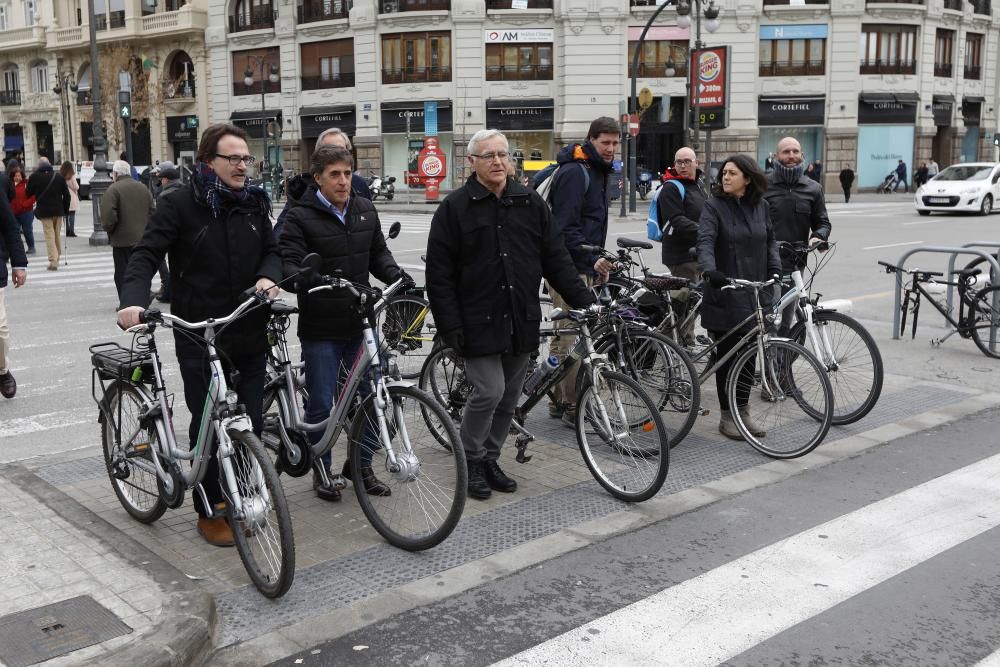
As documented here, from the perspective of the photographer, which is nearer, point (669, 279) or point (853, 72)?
point (669, 279)

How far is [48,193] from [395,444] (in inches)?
597

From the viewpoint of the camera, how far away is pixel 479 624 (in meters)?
3.89

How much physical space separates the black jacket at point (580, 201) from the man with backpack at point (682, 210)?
4.22 feet

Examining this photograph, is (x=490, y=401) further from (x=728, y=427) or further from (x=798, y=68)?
(x=798, y=68)

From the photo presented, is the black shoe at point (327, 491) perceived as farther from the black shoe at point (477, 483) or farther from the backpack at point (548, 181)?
the backpack at point (548, 181)

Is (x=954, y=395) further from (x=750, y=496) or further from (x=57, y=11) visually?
(x=57, y=11)

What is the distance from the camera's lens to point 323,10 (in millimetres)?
45594

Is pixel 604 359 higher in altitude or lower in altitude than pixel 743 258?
lower

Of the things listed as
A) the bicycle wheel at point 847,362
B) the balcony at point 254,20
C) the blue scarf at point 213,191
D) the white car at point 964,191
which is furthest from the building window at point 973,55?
the blue scarf at point 213,191

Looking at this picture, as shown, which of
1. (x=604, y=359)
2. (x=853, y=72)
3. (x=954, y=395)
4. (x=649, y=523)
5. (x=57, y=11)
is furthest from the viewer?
(x=57, y=11)

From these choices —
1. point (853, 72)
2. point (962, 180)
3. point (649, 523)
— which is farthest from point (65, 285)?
point (853, 72)

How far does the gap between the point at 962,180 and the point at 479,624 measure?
27166mm

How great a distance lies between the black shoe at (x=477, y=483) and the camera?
5.32 meters

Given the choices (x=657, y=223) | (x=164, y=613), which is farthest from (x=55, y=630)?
(x=657, y=223)
